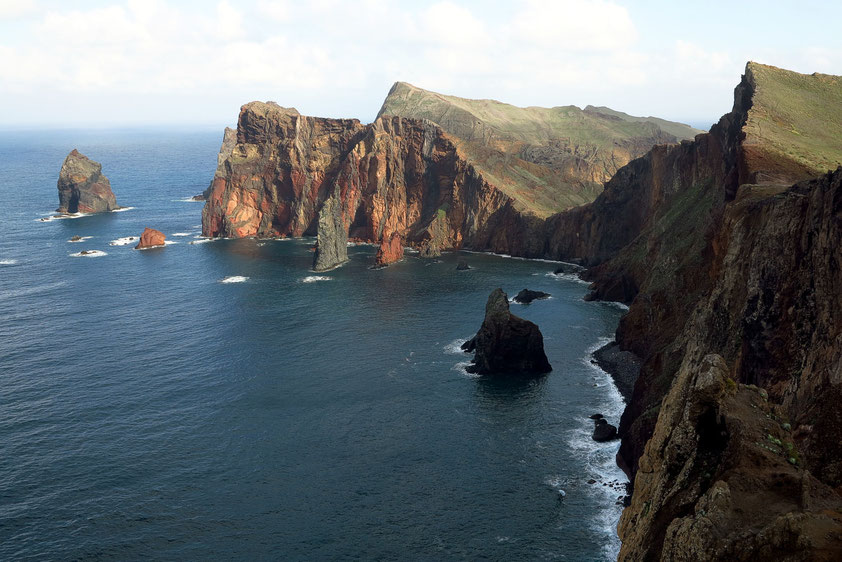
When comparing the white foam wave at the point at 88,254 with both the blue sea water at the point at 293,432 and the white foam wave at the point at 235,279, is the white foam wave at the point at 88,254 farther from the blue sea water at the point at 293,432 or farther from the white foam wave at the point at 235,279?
the white foam wave at the point at 235,279

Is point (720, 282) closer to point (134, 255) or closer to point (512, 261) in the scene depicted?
point (512, 261)

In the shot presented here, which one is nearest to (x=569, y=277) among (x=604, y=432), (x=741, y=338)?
(x=604, y=432)

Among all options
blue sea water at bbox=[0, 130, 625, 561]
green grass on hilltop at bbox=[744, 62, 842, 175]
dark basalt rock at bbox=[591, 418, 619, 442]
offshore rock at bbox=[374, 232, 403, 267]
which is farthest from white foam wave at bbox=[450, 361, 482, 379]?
offshore rock at bbox=[374, 232, 403, 267]

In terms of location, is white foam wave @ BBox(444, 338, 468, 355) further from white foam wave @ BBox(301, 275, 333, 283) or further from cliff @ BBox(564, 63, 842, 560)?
white foam wave @ BBox(301, 275, 333, 283)

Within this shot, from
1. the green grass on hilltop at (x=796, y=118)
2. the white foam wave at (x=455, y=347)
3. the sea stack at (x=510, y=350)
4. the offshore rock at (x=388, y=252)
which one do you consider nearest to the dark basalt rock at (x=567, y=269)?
the offshore rock at (x=388, y=252)

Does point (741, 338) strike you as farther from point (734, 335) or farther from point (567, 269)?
point (567, 269)
